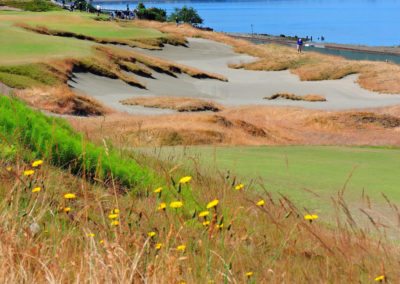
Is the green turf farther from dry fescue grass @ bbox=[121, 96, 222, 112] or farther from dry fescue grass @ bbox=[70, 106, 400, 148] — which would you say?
dry fescue grass @ bbox=[121, 96, 222, 112]

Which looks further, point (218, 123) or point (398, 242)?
point (218, 123)

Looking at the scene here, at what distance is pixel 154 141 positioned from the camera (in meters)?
17.4

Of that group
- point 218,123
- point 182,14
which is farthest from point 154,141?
point 182,14

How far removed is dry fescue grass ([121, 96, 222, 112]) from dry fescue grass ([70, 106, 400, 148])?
81cm

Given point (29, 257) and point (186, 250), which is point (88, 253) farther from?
point (186, 250)

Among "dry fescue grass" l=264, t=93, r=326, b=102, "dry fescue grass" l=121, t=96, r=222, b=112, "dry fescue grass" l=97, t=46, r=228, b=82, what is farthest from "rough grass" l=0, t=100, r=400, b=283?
"dry fescue grass" l=97, t=46, r=228, b=82

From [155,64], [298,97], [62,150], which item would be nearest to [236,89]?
[155,64]

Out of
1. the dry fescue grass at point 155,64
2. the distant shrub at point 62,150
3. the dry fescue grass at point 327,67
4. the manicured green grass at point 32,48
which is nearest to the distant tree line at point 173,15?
the dry fescue grass at point 327,67

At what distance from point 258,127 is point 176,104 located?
665 cm

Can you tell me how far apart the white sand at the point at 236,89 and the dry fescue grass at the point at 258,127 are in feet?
15.1

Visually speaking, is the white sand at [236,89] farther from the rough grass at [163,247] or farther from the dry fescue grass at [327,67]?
the rough grass at [163,247]

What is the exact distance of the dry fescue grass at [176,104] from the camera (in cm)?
2978

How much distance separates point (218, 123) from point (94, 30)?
4355 cm

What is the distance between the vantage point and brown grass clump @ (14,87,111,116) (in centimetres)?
2403
